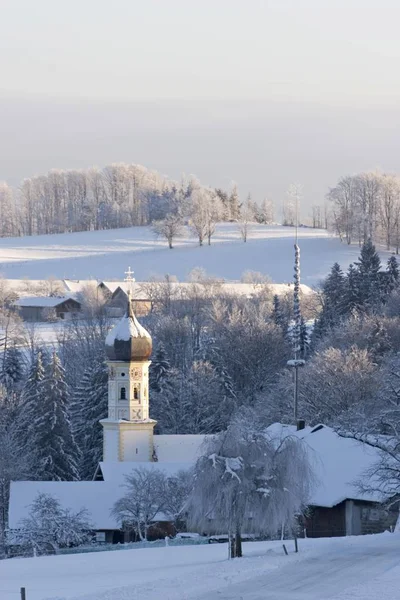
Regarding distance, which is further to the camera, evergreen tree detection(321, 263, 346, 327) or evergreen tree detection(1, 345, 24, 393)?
evergreen tree detection(321, 263, 346, 327)

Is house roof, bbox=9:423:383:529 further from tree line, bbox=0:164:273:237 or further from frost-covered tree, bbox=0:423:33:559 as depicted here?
tree line, bbox=0:164:273:237

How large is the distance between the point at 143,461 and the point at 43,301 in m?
63.8

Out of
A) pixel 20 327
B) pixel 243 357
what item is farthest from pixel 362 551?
pixel 20 327

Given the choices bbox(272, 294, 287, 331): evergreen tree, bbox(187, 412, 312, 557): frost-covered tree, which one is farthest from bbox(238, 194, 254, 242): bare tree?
bbox(187, 412, 312, 557): frost-covered tree

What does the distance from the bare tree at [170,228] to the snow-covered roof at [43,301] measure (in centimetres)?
2910

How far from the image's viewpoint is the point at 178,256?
144 metres

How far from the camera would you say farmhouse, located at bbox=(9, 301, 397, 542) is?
147ft

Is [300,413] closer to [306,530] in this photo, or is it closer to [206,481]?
[306,530]

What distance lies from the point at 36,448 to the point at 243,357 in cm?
2508

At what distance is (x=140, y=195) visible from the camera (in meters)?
188

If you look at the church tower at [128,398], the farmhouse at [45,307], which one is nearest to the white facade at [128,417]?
the church tower at [128,398]

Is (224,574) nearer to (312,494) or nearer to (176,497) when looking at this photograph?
(312,494)

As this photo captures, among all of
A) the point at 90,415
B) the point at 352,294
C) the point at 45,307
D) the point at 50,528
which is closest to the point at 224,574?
the point at 50,528

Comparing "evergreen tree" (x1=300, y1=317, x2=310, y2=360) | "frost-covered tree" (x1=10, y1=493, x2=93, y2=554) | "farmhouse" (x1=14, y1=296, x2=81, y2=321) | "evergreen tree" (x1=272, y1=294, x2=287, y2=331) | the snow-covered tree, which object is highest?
"farmhouse" (x1=14, y1=296, x2=81, y2=321)
